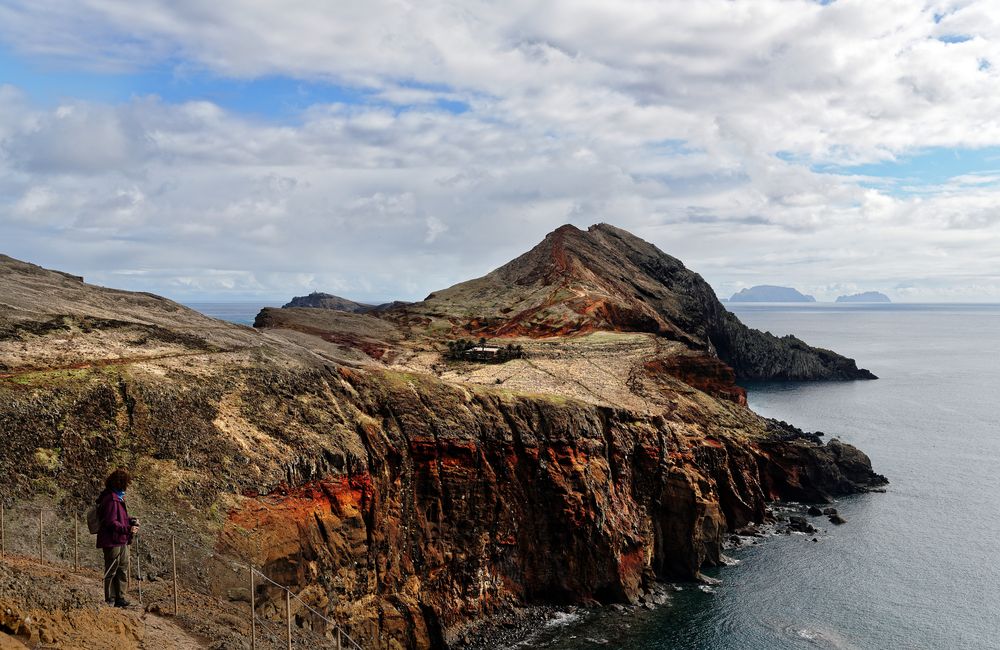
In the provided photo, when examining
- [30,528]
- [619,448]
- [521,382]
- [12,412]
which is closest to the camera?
[30,528]

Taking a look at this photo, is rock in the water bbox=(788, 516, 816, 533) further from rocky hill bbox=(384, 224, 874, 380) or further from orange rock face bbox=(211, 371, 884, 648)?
rocky hill bbox=(384, 224, 874, 380)

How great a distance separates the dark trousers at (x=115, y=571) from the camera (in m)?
19.8

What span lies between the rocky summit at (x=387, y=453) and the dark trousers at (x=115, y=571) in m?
2.11

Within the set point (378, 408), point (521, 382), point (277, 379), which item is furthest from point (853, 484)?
point (277, 379)

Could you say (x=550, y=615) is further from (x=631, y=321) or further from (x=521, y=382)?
(x=631, y=321)

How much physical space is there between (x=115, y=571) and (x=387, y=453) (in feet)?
99.6

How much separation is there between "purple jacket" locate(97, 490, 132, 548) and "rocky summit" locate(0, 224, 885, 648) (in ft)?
6.99

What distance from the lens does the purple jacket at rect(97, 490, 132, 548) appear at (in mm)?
19641

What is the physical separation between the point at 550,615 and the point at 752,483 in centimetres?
3486

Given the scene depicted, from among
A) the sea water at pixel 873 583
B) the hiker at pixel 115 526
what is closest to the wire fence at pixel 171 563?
the hiker at pixel 115 526

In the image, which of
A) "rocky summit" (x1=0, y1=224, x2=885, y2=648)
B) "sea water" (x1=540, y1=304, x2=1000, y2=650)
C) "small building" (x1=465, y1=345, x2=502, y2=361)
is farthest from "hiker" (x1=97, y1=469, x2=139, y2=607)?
"small building" (x1=465, y1=345, x2=502, y2=361)

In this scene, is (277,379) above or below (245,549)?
above

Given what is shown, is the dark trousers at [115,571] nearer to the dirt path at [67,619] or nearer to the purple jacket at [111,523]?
the purple jacket at [111,523]

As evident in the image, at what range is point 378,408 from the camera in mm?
52594
